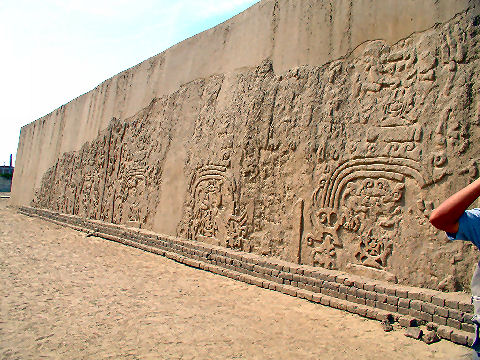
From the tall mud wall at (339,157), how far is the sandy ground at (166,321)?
65 cm

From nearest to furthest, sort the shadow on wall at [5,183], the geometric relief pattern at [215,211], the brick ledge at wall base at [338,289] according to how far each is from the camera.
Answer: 1. the brick ledge at wall base at [338,289]
2. the geometric relief pattern at [215,211]
3. the shadow on wall at [5,183]

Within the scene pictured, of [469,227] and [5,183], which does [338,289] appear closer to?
[469,227]

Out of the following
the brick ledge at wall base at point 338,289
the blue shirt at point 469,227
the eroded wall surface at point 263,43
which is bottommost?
the brick ledge at wall base at point 338,289

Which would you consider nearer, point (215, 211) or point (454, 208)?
point (454, 208)

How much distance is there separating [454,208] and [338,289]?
2449 mm

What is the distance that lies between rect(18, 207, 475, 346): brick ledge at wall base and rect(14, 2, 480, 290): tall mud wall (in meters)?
0.18

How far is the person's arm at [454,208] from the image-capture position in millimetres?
1340

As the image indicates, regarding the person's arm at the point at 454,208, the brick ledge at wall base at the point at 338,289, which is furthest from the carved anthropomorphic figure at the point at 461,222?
the brick ledge at wall base at the point at 338,289

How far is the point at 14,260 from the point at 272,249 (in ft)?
11.1

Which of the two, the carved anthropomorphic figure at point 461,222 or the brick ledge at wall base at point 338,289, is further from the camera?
the brick ledge at wall base at point 338,289

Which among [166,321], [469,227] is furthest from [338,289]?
[469,227]

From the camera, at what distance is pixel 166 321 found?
3254 millimetres

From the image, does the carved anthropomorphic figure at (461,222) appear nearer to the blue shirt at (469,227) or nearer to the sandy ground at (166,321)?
the blue shirt at (469,227)

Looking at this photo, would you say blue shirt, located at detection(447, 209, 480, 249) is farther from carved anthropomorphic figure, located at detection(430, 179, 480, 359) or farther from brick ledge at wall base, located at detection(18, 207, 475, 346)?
brick ledge at wall base, located at detection(18, 207, 475, 346)
